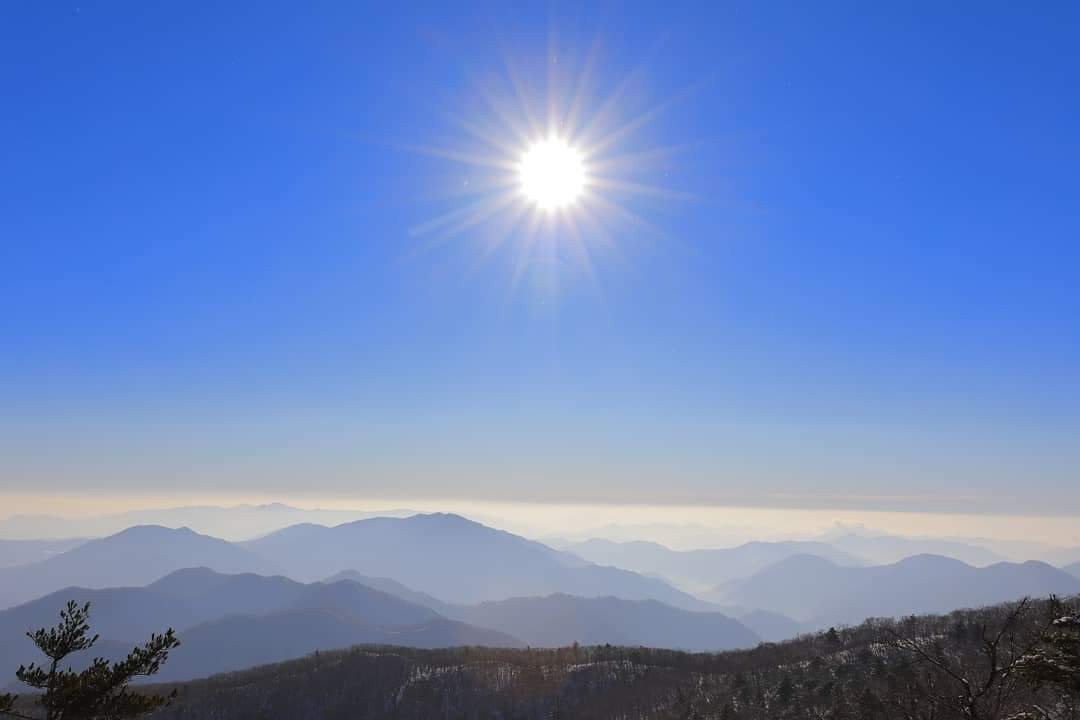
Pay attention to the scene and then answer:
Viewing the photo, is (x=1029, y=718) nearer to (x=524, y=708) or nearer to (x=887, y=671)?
(x=887, y=671)

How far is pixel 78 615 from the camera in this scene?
991 inches

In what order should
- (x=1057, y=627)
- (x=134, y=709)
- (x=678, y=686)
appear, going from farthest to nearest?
(x=678, y=686)
(x=134, y=709)
(x=1057, y=627)

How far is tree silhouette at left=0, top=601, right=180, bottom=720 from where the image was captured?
925 inches

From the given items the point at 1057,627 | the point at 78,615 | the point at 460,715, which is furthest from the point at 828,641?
the point at 78,615

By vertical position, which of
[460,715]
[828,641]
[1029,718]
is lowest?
[460,715]

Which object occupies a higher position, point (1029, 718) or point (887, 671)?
point (1029, 718)

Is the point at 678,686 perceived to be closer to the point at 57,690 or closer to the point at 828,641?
the point at 828,641

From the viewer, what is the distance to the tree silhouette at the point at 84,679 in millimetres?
23500

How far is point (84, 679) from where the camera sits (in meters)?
24.9

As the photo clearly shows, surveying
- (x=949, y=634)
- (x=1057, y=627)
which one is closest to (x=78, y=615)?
(x=1057, y=627)

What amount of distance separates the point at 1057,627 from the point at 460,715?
8569 inches

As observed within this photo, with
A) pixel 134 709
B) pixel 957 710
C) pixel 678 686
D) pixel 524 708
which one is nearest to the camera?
pixel 957 710

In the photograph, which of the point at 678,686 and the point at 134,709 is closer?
the point at 134,709

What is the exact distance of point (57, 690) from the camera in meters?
23.8
